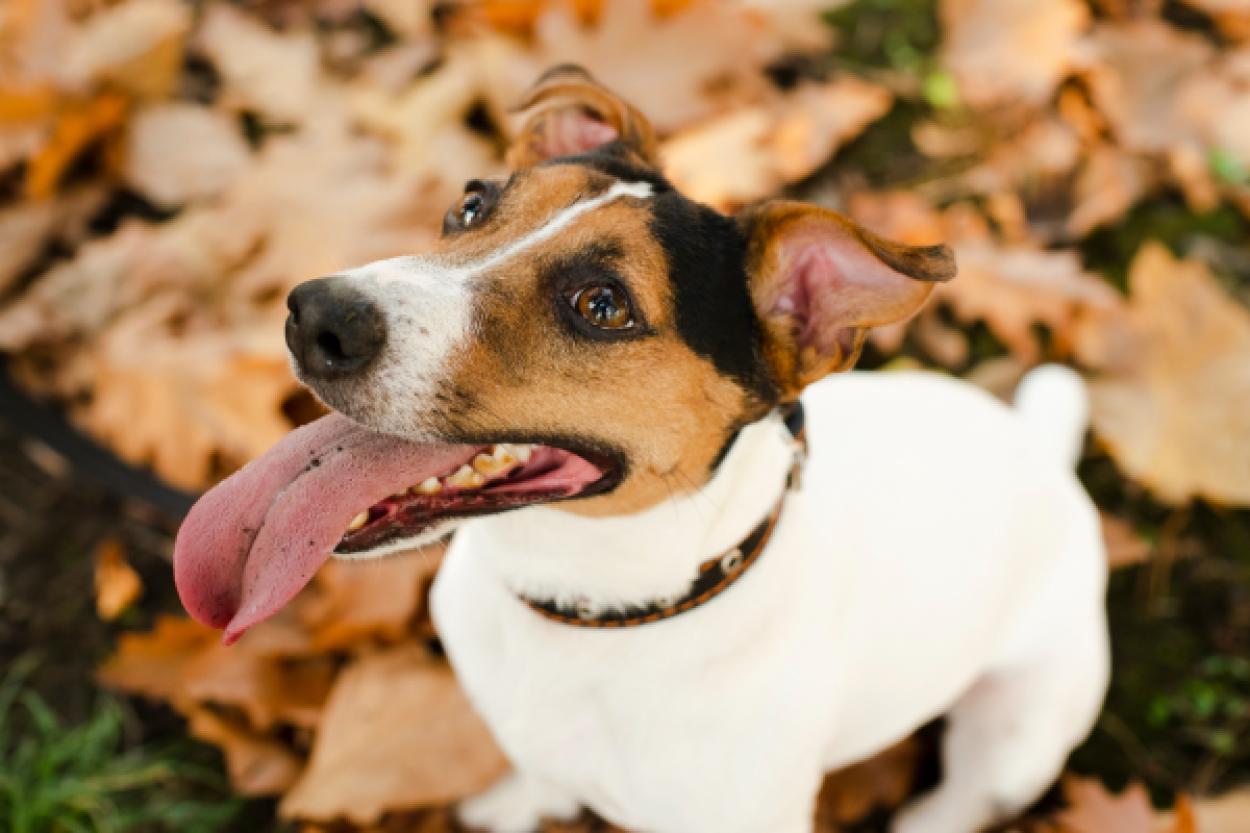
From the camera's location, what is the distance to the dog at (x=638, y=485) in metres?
2.05

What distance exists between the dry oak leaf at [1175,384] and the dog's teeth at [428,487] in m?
2.67

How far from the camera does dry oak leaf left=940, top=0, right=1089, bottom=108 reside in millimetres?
4762

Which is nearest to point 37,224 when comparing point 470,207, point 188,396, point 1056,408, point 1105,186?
point 188,396

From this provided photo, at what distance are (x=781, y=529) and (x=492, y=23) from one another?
3342 mm

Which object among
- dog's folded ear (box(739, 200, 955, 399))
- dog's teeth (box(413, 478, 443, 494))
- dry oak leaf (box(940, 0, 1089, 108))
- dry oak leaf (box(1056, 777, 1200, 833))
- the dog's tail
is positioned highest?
dog's folded ear (box(739, 200, 955, 399))

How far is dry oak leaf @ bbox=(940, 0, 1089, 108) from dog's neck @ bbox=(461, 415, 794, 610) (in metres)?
3.38

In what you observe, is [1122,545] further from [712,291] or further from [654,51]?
→ [654,51]

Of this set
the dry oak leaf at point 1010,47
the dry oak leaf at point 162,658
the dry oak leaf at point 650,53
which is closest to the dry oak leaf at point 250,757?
Result: the dry oak leaf at point 162,658

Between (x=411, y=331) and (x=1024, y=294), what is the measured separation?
3.04 metres

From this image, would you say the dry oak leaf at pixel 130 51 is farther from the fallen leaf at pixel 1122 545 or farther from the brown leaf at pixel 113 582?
the fallen leaf at pixel 1122 545

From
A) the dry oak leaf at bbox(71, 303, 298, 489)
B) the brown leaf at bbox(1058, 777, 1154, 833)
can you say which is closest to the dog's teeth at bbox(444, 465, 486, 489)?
the dry oak leaf at bbox(71, 303, 298, 489)

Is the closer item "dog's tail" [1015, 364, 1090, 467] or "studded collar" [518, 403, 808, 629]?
"studded collar" [518, 403, 808, 629]

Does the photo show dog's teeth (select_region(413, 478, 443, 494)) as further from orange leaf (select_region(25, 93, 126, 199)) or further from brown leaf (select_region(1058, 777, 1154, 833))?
orange leaf (select_region(25, 93, 126, 199))

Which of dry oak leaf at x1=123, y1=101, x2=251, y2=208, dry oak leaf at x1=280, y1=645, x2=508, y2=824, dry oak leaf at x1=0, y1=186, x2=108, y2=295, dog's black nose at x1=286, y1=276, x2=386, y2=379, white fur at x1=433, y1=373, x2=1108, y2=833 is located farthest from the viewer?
dry oak leaf at x1=123, y1=101, x2=251, y2=208
